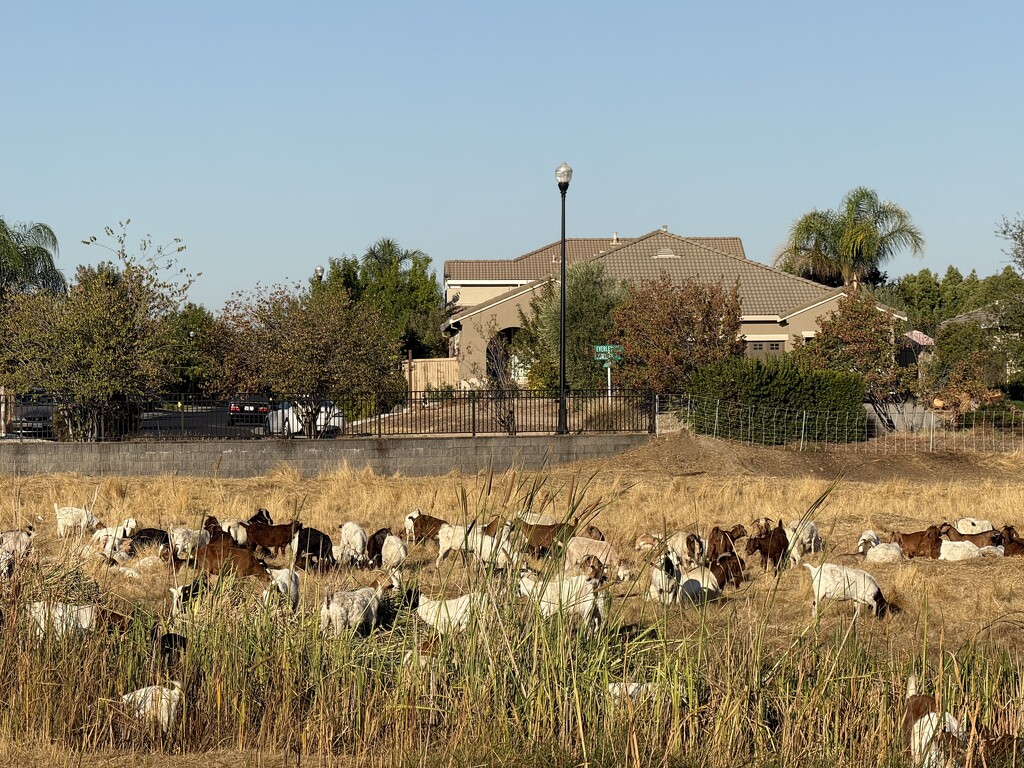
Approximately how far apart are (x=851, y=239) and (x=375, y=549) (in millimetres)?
49248

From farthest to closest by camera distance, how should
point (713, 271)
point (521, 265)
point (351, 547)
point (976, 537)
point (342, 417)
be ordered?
point (521, 265) → point (713, 271) → point (342, 417) → point (976, 537) → point (351, 547)

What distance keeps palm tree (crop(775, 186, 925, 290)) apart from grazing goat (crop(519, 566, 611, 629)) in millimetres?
51179

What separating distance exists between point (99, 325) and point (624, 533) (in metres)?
14.1

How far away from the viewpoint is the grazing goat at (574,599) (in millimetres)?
6926

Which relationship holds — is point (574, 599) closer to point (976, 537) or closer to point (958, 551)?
point (958, 551)

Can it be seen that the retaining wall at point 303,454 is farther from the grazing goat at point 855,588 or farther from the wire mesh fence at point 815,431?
the grazing goat at point 855,588

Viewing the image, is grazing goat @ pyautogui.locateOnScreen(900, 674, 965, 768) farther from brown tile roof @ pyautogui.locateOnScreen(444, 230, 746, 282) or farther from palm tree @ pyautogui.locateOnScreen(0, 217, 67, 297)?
brown tile roof @ pyautogui.locateOnScreen(444, 230, 746, 282)

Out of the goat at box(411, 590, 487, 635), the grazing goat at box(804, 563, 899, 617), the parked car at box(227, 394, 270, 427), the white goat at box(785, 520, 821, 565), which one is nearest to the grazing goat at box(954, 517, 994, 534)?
the white goat at box(785, 520, 821, 565)

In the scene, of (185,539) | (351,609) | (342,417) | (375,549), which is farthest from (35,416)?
(351,609)

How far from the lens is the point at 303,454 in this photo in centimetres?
2434

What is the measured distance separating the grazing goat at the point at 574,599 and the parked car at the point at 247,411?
19.4m

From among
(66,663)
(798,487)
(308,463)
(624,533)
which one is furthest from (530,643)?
(308,463)

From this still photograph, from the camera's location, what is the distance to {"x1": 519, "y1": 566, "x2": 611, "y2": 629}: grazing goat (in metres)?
6.93

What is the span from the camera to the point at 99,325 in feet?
79.0
